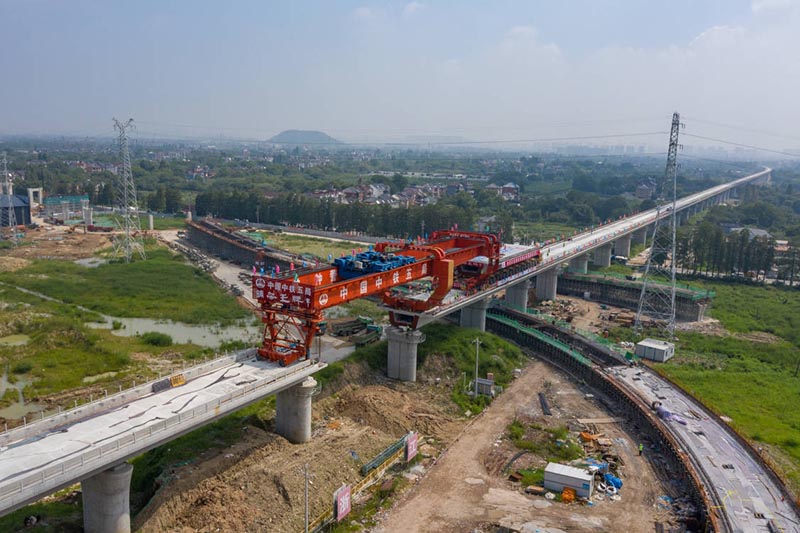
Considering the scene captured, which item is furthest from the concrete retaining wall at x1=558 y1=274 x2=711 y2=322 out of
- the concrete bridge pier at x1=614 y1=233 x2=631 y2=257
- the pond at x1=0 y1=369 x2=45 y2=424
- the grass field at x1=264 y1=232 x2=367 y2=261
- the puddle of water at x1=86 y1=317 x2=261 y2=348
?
the pond at x1=0 y1=369 x2=45 y2=424

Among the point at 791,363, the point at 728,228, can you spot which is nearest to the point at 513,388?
the point at 791,363

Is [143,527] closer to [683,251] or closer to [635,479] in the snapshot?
[635,479]

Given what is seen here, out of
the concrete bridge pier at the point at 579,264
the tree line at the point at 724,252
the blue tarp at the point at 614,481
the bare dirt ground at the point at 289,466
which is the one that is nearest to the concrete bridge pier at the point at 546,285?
the concrete bridge pier at the point at 579,264

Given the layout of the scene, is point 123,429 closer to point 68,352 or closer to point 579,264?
point 68,352

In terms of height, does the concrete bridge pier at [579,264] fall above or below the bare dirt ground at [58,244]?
above

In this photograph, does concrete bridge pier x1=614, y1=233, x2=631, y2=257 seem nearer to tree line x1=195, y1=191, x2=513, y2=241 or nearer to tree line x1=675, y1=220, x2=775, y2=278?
tree line x1=675, y1=220, x2=775, y2=278

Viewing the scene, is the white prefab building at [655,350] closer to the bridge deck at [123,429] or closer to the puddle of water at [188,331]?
the bridge deck at [123,429]

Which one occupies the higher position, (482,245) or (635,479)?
(482,245)
